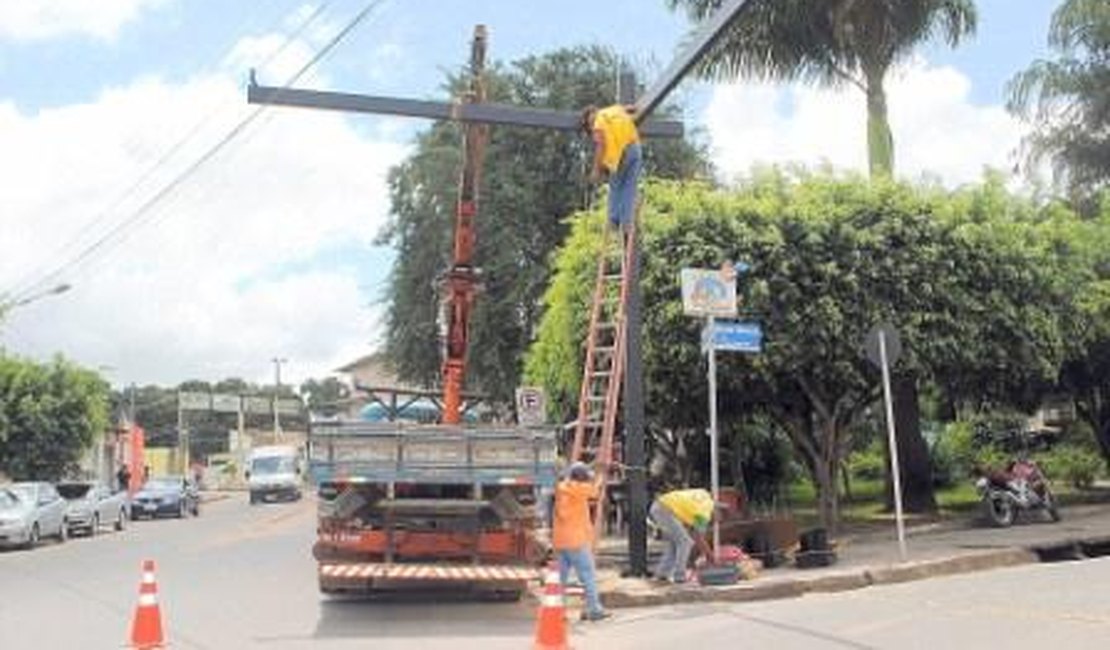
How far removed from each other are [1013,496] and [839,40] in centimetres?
914

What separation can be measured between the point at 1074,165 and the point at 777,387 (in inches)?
694

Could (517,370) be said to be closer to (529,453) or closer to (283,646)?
(529,453)

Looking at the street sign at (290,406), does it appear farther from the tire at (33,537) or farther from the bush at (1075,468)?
the bush at (1075,468)

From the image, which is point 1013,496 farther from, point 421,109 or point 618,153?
point 421,109

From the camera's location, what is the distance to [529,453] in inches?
605

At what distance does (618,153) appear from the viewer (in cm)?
1652

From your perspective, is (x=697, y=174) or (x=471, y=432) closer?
(x=471, y=432)

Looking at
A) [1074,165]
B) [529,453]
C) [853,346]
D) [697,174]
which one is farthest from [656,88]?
[1074,165]

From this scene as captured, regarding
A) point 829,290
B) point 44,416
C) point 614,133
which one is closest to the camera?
point 614,133

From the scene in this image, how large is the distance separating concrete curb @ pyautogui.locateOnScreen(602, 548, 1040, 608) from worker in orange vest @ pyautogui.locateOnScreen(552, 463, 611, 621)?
→ 113 cm

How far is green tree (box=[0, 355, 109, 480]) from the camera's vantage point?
45781mm

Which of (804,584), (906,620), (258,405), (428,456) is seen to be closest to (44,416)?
(428,456)

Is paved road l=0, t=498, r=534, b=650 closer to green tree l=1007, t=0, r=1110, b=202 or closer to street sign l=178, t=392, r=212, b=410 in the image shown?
green tree l=1007, t=0, r=1110, b=202

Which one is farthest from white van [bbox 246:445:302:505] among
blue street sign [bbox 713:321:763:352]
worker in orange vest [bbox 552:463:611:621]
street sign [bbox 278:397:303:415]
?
street sign [bbox 278:397:303:415]
